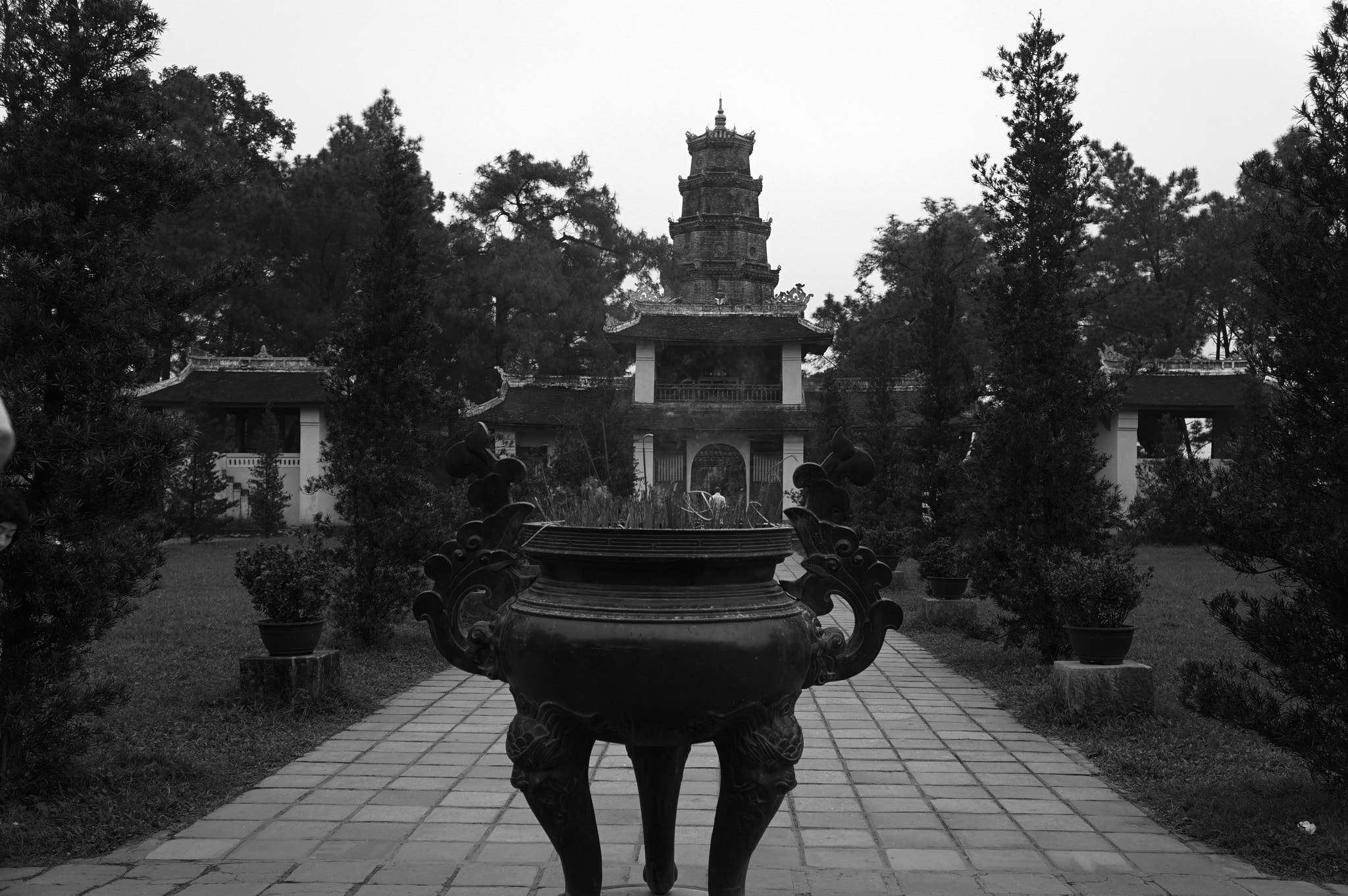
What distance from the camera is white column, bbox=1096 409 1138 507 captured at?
2631cm

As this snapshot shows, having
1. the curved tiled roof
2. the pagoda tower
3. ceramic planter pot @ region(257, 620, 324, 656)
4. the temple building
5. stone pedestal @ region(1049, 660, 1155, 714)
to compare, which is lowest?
stone pedestal @ region(1049, 660, 1155, 714)

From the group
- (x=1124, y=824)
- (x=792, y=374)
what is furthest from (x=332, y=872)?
→ (x=792, y=374)

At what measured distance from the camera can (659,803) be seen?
3.64 metres

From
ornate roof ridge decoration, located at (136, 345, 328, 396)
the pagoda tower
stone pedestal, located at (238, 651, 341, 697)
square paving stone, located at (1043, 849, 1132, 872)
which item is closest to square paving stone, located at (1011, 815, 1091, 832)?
square paving stone, located at (1043, 849, 1132, 872)

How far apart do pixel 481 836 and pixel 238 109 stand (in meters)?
33.6

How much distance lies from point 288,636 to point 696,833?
12.7 ft

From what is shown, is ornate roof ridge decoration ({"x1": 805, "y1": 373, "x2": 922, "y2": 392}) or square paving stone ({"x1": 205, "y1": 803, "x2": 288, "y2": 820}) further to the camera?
ornate roof ridge decoration ({"x1": 805, "y1": 373, "x2": 922, "y2": 392})

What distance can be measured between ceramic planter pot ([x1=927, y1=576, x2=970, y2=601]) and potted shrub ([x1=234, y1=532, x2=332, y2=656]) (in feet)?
27.2

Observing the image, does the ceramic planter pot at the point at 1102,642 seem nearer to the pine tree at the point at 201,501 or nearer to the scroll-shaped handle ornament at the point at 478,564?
the scroll-shaped handle ornament at the point at 478,564

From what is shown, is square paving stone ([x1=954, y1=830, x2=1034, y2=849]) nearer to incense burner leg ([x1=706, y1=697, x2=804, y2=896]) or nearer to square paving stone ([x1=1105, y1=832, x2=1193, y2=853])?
square paving stone ([x1=1105, y1=832, x2=1193, y2=853])

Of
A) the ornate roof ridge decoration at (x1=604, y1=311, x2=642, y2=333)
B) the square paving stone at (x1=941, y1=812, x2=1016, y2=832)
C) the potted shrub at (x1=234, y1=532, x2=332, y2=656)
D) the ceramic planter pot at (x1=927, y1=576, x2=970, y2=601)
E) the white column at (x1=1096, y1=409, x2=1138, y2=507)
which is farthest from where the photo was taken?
the ornate roof ridge decoration at (x1=604, y1=311, x2=642, y2=333)

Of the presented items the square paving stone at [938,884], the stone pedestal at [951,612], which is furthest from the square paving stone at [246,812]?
the stone pedestal at [951,612]

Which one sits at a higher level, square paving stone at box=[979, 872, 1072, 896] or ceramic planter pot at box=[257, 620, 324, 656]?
ceramic planter pot at box=[257, 620, 324, 656]

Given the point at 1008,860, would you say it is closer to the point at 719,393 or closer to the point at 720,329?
the point at 719,393
